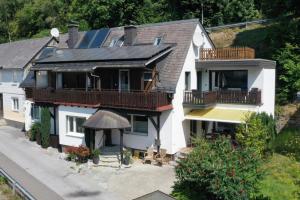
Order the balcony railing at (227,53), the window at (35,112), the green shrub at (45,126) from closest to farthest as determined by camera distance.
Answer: the balcony railing at (227,53)
the green shrub at (45,126)
the window at (35,112)

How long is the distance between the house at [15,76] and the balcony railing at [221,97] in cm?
2140

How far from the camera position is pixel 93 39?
1459 inches

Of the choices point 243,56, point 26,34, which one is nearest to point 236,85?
point 243,56

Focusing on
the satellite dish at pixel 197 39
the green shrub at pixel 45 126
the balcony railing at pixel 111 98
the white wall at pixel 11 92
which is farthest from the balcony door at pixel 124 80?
the white wall at pixel 11 92

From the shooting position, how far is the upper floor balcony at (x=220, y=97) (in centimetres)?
2745

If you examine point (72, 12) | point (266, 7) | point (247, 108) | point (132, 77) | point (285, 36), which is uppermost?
point (72, 12)

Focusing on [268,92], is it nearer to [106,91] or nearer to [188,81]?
[188,81]

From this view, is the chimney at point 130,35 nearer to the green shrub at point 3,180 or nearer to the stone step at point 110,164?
the stone step at point 110,164

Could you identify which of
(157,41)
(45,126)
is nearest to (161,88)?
(157,41)

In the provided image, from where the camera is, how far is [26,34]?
289 ft

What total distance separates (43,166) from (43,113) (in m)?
6.79

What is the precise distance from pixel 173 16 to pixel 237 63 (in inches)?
1216

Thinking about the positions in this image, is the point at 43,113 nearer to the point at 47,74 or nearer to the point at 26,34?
the point at 47,74

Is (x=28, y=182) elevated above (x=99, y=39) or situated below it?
below
